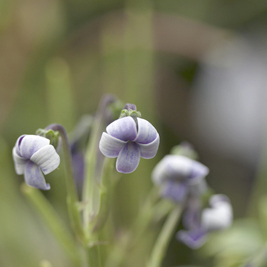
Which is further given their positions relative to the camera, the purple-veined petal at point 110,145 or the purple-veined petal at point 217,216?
the purple-veined petal at point 217,216

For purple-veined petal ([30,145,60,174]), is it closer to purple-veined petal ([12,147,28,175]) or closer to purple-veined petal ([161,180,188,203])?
purple-veined petal ([12,147,28,175])

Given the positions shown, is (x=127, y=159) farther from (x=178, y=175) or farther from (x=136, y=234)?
(x=136, y=234)

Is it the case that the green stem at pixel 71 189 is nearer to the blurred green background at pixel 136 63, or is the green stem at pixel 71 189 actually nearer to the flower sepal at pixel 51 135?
the flower sepal at pixel 51 135

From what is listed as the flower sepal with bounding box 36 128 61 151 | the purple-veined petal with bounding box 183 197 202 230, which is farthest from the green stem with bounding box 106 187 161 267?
the flower sepal with bounding box 36 128 61 151

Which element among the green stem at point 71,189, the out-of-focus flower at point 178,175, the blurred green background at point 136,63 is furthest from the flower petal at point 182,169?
the blurred green background at point 136,63

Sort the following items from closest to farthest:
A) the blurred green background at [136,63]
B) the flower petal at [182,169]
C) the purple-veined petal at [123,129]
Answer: the purple-veined petal at [123,129] → the flower petal at [182,169] → the blurred green background at [136,63]

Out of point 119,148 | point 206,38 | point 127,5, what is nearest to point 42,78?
point 127,5
